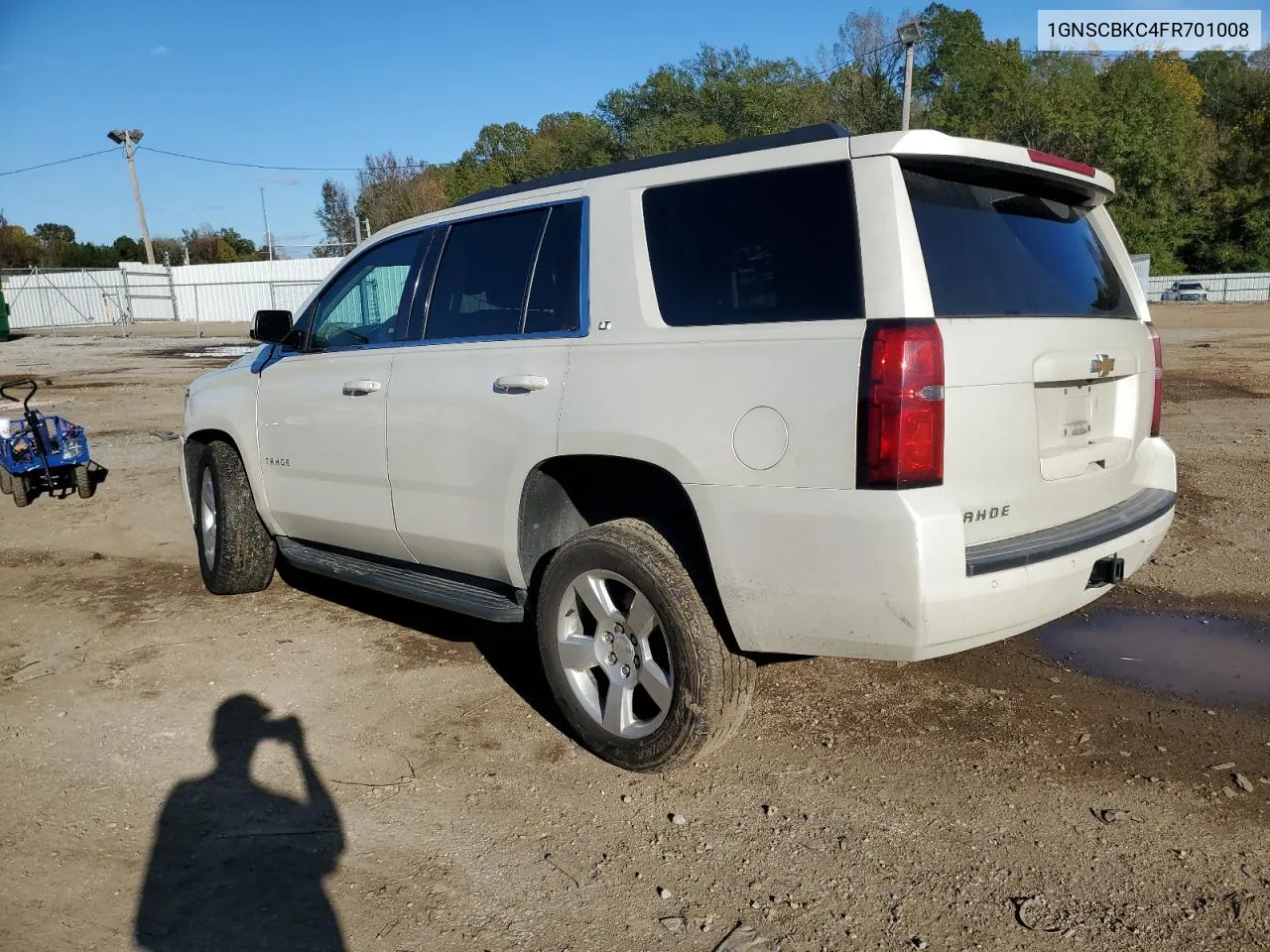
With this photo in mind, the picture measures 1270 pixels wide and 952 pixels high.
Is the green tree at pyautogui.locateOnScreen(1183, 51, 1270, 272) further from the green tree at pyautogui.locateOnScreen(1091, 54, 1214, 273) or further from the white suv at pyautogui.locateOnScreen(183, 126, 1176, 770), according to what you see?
the white suv at pyautogui.locateOnScreen(183, 126, 1176, 770)

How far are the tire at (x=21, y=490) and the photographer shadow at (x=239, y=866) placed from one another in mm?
5560

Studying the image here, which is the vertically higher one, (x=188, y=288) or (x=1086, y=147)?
(x=1086, y=147)

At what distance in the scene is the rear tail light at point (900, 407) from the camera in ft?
8.89

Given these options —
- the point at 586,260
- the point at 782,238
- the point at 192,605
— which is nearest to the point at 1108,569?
the point at 782,238

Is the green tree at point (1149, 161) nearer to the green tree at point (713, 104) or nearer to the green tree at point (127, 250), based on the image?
the green tree at point (713, 104)

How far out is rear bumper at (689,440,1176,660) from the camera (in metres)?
2.72

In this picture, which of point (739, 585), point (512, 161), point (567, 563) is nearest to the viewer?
point (739, 585)

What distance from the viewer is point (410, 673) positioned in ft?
14.6

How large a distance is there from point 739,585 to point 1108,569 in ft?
4.11

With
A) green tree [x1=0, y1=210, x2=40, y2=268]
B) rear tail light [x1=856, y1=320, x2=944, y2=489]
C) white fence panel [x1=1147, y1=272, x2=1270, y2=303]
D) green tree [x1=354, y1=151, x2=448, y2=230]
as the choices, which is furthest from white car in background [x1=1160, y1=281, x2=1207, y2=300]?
green tree [x1=0, y1=210, x2=40, y2=268]

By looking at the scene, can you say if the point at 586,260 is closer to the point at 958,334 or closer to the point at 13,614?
the point at 958,334

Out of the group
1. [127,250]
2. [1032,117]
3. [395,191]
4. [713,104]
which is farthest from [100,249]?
[1032,117]

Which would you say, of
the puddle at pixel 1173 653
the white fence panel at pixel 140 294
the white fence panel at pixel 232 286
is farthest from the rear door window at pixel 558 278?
the white fence panel at pixel 232 286

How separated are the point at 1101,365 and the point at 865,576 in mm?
1254
